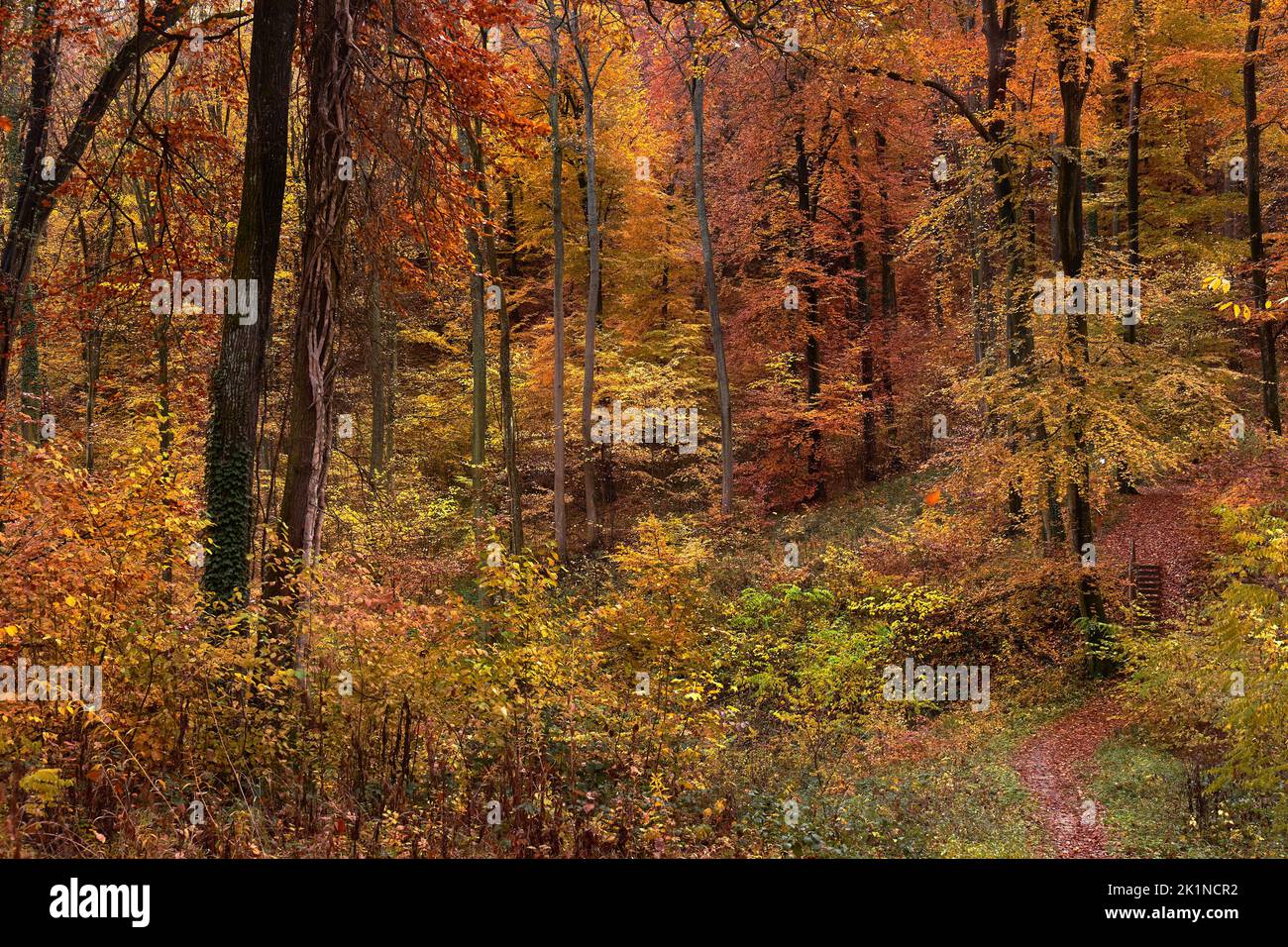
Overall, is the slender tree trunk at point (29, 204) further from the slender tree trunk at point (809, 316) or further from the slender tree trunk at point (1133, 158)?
the slender tree trunk at point (1133, 158)

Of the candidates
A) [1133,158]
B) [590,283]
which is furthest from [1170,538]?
[590,283]

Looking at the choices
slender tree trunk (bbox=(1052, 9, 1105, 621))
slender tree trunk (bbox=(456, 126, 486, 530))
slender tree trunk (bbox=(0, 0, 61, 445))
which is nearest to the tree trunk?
slender tree trunk (bbox=(0, 0, 61, 445))

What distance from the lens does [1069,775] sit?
1123 centimetres

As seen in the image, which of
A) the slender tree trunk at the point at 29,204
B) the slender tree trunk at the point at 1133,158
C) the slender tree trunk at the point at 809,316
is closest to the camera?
the slender tree trunk at the point at 29,204

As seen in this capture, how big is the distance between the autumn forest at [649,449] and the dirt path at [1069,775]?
86mm

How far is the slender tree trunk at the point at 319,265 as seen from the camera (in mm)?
8992

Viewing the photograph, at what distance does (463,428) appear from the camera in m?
27.5

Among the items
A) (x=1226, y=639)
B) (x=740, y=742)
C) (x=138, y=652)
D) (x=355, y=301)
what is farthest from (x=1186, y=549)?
(x=138, y=652)

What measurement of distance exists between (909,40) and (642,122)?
1187 cm

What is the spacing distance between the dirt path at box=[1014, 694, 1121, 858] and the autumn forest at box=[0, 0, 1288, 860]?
0.09 m

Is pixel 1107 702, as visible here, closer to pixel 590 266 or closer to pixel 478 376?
pixel 478 376

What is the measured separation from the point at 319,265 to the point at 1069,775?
405 inches

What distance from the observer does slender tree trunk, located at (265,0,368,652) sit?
8.99m

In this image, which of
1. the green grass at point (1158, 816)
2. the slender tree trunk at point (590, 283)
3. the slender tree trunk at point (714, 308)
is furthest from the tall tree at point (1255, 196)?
the slender tree trunk at point (590, 283)
